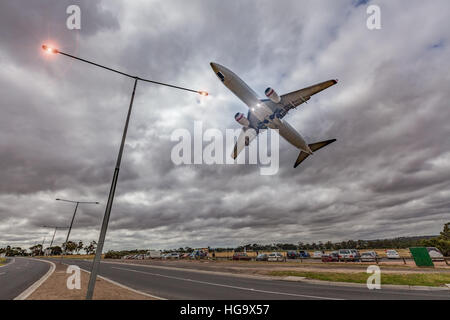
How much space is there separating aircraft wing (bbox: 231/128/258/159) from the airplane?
3.0 inches

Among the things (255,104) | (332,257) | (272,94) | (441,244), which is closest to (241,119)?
(255,104)

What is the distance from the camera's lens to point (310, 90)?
20438mm

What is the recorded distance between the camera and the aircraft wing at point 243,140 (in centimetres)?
2856

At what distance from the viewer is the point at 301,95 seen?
70.5 ft

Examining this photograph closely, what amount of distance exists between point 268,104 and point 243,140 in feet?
21.8

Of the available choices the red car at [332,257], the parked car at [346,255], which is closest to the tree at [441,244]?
the parked car at [346,255]

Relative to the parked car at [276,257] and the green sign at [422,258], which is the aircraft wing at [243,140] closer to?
the parked car at [276,257]

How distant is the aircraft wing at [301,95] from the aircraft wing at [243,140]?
6.61 m

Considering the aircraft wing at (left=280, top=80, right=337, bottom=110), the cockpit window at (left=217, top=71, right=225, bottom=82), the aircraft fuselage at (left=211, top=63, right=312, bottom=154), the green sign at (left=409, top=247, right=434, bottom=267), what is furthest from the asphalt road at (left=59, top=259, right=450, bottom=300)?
the cockpit window at (left=217, top=71, right=225, bottom=82)

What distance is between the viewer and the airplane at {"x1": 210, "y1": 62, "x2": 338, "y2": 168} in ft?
67.8

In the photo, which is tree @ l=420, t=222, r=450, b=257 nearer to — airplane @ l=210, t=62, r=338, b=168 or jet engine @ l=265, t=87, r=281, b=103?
airplane @ l=210, t=62, r=338, b=168

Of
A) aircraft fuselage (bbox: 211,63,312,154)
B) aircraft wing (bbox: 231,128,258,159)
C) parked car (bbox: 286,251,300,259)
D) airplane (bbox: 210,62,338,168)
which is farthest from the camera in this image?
parked car (bbox: 286,251,300,259)
